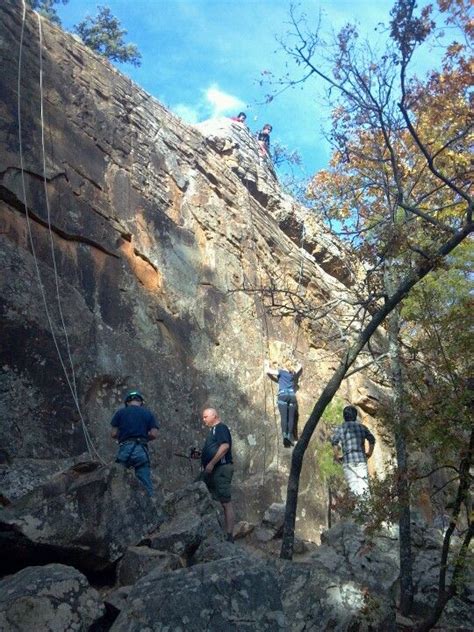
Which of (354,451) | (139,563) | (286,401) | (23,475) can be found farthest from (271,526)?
(139,563)

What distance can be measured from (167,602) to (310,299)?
43.2 ft

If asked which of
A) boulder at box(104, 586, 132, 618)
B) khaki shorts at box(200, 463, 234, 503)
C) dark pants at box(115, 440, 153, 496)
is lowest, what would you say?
boulder at box(104, 586, 132, 618)

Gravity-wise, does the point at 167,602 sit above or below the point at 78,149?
below

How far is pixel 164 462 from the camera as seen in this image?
33.2 feet

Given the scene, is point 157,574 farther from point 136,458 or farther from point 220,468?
A: point 220,468

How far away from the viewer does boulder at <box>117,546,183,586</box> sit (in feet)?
18.8

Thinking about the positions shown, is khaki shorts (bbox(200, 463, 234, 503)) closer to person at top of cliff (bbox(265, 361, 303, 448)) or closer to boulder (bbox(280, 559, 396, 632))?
boulder (bbox(280, 559, 396, 632))

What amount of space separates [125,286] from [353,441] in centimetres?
503

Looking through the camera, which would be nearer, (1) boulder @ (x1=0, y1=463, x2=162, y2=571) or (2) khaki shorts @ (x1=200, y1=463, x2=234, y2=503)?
(1) boulder @ (x1=0, y1=463, x2=162, y2=571)

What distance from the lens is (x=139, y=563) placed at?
19.1 ft

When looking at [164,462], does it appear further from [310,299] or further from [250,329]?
[310,299]

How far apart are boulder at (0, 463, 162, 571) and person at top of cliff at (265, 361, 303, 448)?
6494 mm

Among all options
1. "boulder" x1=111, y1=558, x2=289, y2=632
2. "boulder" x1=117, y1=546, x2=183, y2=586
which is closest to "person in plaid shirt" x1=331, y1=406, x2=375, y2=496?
"boulder" x1=117, y1=546, x2=183, y2=586

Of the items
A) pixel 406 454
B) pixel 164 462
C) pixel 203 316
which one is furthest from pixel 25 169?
pixel 406 454
